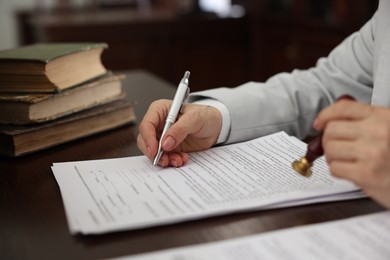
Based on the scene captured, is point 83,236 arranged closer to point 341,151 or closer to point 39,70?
point 341,151

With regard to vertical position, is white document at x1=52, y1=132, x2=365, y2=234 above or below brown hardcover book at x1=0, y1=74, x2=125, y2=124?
below

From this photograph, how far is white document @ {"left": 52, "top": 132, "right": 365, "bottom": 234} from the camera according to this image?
58 centimetres

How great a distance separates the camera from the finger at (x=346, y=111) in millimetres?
556

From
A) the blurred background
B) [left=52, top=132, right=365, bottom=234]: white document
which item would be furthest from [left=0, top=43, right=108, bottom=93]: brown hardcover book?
the blurred background

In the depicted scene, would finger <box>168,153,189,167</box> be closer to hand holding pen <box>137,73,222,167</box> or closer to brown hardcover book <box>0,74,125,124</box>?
hand holding pen <box>137,73,222,167</box>

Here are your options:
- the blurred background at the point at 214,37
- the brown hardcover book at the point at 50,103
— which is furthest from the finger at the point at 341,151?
the blurred background at the point at 214,37

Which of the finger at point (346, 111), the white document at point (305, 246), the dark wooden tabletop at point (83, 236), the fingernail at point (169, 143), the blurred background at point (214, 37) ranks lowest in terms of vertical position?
the blurred background at point (214, 37)

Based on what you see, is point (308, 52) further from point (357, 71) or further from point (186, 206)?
point (186, 206)

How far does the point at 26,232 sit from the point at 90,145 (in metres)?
0.33

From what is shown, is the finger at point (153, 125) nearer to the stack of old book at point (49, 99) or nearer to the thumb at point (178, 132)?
the thumb at point (178, 132)

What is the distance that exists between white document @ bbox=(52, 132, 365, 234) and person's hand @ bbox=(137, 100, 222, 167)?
0.06 ft

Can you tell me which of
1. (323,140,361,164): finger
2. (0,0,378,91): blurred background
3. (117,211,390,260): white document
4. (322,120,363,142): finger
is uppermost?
(322,120,363,142): finger

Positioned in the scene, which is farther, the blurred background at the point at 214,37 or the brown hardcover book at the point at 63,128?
the blurred background at the point at 214,37

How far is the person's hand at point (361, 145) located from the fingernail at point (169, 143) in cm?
24
